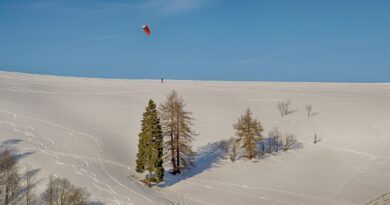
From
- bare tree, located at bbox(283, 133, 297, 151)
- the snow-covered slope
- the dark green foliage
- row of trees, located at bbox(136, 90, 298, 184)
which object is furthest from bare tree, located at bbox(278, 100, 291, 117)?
the dark green foliage

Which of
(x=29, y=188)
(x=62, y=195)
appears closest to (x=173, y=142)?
(x=29, y=188)

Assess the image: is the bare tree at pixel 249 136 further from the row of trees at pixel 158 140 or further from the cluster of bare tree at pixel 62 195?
the cluster of bare tree at pixel 62 195

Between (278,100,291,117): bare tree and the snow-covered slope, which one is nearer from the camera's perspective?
the snow-covered slope

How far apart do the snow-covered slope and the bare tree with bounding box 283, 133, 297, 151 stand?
1.28 metres

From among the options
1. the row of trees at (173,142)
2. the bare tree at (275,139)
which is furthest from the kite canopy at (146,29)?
the bare tree at (275,139)

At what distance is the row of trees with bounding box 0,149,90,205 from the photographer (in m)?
36.2

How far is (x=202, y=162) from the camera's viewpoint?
192ft

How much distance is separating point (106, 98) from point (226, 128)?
3020cm

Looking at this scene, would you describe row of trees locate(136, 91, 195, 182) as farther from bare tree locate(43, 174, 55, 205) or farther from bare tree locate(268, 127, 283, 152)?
bare tree locate(268, 127, 283, 152)

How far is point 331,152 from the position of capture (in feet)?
210

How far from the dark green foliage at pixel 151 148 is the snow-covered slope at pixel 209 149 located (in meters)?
1.86

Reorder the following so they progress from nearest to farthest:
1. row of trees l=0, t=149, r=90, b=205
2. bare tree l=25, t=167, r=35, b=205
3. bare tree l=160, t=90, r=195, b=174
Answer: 1. row of trees l=0, t=149, r=90, b=205
2. bare tree l=25, t=167, r=35, b=205
3. bare tree l=160, t=90, r=195, b=174

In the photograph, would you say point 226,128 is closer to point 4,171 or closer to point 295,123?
point 295,123

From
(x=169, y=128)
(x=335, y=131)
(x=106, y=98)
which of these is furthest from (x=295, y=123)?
(x=106, y=98)
